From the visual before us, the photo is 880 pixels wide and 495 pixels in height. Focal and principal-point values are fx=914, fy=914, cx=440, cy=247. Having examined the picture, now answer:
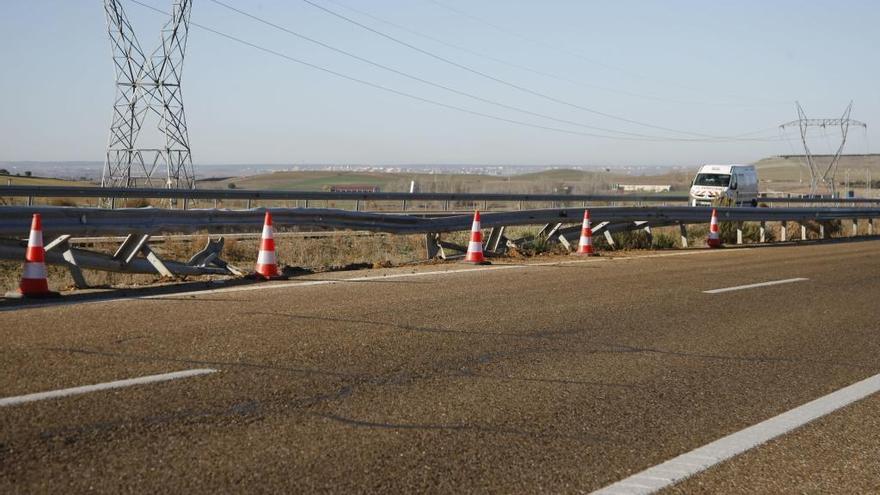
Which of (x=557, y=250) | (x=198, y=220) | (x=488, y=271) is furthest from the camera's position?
(x=557, y=250)

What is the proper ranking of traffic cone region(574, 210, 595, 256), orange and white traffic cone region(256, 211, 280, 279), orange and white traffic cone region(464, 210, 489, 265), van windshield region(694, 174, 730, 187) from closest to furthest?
orange and white traffic cone region(256, 211, 280, 279)
orange and white traffic cone region(464, 210, 489, 265)
traffic cone region(574, 210, 595, 256)
van windshield region(694, 174, 730, 187)

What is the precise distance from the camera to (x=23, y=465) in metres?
4.03

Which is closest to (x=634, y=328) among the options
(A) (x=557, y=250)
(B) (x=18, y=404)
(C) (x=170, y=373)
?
(C) (x=170, y=373)

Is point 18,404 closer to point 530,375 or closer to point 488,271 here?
point 530,375

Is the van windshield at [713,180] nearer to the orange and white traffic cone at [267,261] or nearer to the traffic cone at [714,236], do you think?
the traffic cone at [714,236]

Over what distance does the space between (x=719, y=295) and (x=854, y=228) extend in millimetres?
19003

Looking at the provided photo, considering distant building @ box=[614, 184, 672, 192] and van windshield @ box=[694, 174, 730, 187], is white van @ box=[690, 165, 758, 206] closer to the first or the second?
van windshield @ box=[694, 174, 730, 187]

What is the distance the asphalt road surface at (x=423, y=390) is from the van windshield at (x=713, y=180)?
29745 millimetres

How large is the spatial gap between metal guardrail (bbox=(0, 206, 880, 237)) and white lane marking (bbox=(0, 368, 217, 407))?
4.71 meters

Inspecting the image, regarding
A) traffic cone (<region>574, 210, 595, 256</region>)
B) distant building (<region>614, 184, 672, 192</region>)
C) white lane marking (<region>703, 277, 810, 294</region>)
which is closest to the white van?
traffic cone (<region>574, 210, 595, 256</region>)

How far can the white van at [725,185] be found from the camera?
126 ft

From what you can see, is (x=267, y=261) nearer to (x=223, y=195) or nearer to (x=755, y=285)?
(x=755, y=285)

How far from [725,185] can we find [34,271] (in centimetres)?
3384

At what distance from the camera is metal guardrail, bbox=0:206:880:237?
9.81 meters
